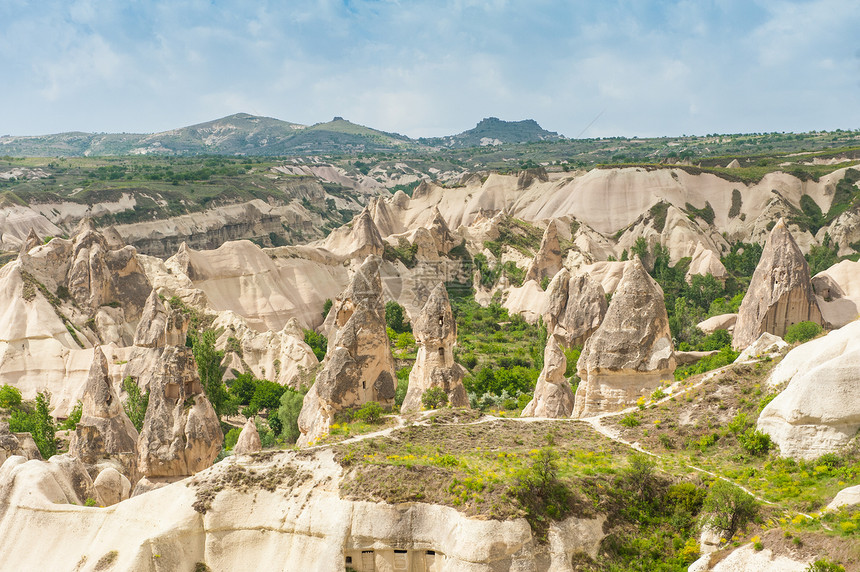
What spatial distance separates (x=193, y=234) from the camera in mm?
107188

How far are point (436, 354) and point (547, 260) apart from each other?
43634mm

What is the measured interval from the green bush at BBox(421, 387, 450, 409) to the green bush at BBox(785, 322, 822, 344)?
75.1ft

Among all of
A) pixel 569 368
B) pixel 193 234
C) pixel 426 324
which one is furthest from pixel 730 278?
pixel 193 234

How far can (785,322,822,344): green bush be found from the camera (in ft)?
141

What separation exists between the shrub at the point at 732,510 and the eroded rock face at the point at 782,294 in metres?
29.3

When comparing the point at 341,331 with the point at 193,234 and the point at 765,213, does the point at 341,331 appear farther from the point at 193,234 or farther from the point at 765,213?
the point at 193,234

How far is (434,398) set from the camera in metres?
29.4

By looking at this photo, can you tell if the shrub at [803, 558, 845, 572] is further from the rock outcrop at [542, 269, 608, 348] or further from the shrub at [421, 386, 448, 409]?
the rock outcrop at [542, 269, 608, 348]

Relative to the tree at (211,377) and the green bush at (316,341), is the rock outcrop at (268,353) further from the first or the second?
the tree at (211,377)

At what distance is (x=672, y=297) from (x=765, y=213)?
2895 cm

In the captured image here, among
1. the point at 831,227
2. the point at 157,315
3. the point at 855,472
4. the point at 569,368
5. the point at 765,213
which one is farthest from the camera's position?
the point at 765,213

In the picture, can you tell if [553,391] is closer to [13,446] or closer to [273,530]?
[273,530]

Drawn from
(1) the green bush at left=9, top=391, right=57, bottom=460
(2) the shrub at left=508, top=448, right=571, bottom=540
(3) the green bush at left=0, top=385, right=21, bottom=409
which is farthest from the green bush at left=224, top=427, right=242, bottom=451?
(2) the shrub at left=508, top=448, right=571, bottom=540

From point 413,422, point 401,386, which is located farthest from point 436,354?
point 401,386
